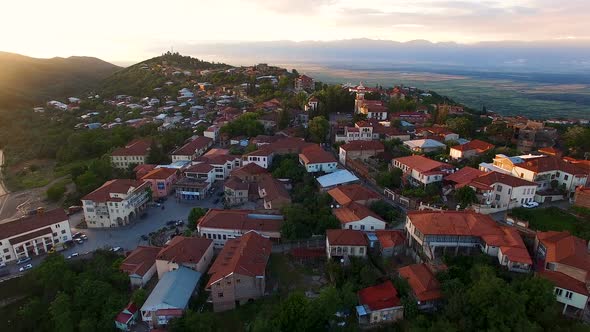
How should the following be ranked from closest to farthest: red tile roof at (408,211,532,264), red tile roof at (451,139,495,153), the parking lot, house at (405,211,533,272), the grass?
red tile roof at (408,211,532,264)
house at (405,211,533,272)
the grass
the parking lot
red tile roof at (451,139,495,153)

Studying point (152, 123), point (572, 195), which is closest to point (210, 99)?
point (152, 123)

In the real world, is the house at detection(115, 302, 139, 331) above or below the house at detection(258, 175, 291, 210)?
below

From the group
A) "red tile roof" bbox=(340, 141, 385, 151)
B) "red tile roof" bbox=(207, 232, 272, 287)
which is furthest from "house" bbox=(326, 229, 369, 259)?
"red tile roof" bbox=(340, 141, 385, 151)

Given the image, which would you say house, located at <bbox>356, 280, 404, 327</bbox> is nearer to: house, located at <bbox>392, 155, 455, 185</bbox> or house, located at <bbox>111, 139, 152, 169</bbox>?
house, located at <bbox>392, 155, 455, 185</bbox>

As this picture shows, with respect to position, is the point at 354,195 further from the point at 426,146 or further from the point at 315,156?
the point at 426,146

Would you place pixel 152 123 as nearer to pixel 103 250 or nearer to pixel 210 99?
pixel 210 99

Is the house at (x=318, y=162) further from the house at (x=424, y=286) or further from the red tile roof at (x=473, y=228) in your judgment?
the house at (x=424, y=286)

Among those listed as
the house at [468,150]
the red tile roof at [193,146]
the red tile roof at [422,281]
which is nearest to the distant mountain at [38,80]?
the red tile roof at [193,146]
